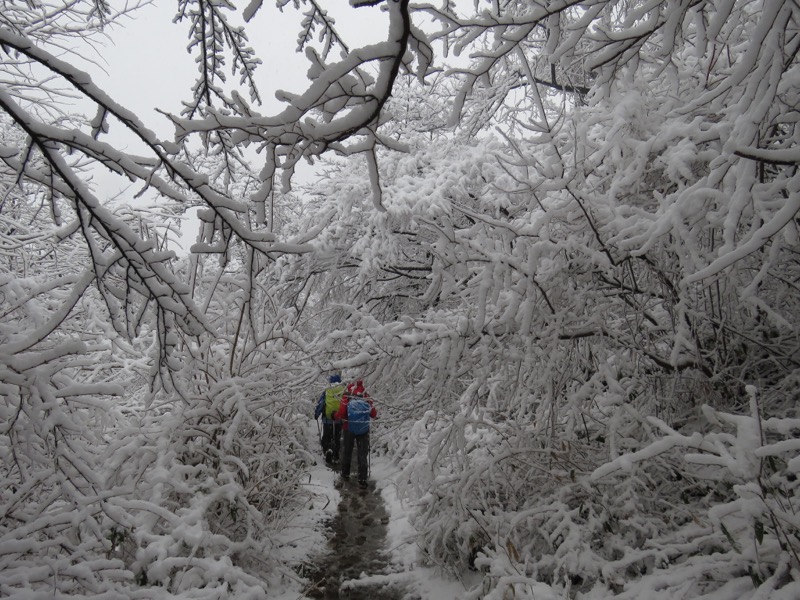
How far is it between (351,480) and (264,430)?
348 centimetres

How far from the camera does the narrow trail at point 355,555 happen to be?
420 cm

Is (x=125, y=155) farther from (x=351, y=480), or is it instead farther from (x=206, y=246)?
(x=351, y=480)

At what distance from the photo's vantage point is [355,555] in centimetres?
500

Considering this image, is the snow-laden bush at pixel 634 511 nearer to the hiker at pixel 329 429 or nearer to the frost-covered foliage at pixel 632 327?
the frost-covered foliage at pixel 632 327

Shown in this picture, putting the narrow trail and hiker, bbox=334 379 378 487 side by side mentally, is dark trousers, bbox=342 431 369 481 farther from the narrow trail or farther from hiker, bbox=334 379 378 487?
the narrow trail

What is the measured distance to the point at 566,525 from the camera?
2.84 metres

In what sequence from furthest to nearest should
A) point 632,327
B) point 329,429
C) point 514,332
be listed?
point 329,429
point 632,327
point 514,332

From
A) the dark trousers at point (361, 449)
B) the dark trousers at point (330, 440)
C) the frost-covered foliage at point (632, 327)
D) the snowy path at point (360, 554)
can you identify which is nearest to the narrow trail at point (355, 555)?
the snowy path at point (360, 554)

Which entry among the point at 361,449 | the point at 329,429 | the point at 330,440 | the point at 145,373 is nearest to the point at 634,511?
the point at 145,373

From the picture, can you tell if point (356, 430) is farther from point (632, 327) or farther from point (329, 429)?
point (632, 327)

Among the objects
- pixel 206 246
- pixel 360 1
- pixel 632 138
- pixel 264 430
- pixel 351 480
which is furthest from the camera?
pixel 351 480

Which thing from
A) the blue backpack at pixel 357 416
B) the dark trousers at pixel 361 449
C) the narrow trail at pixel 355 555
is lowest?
the narrow trail at pixel 355 555

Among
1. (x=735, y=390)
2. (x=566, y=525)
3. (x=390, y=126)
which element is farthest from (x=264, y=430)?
(x=390, y=126)

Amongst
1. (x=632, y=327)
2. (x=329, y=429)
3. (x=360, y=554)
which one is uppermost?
(x=632, y=327)
